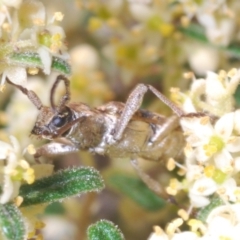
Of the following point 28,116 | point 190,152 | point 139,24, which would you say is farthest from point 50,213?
point 190,152

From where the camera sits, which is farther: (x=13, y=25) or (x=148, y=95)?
(x=148, y=95)

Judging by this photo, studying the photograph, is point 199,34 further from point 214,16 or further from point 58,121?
point 58,121

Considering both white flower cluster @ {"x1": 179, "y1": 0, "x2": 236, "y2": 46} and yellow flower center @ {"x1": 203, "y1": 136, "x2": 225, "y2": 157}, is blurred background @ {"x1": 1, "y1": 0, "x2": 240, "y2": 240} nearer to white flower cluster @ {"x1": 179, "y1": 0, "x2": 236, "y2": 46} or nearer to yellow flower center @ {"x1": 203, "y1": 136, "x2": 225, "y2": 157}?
white flower cluster @ {"x1": 179, "y1": 0, "x2": 236, "y2": 46}

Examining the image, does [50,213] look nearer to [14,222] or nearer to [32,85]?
[32,85]

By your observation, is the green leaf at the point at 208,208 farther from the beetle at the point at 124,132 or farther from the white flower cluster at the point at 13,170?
the white flower cluster at the point at 13,170

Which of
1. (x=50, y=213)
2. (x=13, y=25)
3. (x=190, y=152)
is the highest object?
(x=13, y=25)

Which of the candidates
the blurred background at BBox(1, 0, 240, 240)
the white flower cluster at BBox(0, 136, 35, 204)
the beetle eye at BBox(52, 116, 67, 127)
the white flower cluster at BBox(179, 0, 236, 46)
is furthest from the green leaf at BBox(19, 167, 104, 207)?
the white flower cluster at BBox(179, 0, 236, 46)
